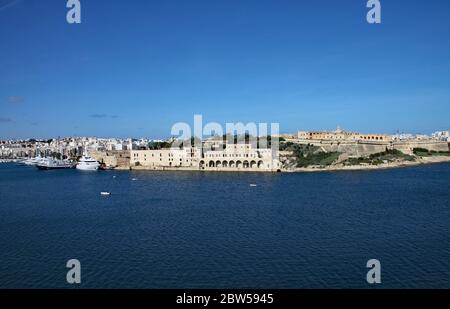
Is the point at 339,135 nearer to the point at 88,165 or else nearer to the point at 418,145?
the point at 418,145

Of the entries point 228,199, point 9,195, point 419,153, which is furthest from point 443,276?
point 419,153

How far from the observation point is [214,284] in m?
4.35

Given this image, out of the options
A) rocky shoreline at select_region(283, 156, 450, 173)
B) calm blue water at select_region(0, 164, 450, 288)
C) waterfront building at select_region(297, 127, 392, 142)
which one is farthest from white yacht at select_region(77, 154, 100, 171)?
waterfront building at select_region(297, 127, 392, 142)

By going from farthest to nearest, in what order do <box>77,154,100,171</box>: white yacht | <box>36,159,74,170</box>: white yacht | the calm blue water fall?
<box>36,159,74,170</box>: white yacht, <box>77,154,100,171</box>: white yacht, the calm blue water

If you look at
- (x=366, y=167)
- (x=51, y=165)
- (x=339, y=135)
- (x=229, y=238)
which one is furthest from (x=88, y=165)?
(x=229, y=238)

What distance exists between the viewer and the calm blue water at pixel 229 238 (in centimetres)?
453

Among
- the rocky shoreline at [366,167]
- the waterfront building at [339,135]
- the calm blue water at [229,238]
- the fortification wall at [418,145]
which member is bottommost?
the calm blue water at [229,238]

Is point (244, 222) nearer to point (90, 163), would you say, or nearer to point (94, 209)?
point (94, 209)

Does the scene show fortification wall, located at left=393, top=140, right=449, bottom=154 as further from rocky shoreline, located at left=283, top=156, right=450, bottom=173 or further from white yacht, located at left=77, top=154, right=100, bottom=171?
white yacht, located at left=77, top=154, right=100, bottom=171

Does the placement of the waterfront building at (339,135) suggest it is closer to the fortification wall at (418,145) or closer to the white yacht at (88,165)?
the fortification wall at (418,145)

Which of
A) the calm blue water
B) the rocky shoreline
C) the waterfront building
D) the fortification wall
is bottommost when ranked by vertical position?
the calm blue water

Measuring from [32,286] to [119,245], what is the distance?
1.54 m

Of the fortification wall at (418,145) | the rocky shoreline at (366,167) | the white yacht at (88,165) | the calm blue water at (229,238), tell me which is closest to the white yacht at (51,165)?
the white yacht at (88,165)

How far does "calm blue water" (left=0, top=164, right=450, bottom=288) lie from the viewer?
4527 mm
